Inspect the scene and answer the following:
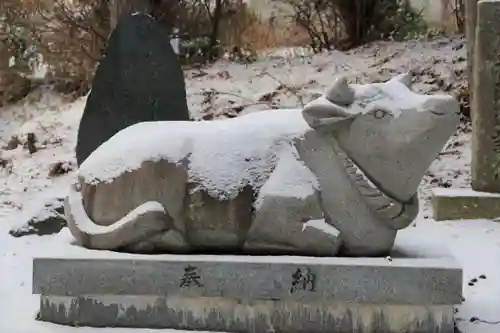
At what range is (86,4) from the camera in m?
9.74

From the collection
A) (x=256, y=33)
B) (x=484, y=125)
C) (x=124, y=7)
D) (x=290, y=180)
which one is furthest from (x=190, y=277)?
(x=256, y=33)

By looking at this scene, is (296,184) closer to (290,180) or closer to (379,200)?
(290,180)

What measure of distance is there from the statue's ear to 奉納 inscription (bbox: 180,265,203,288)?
70 centimetres

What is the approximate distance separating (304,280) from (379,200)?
42 centimetres

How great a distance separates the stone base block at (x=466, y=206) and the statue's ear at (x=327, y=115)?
242cm

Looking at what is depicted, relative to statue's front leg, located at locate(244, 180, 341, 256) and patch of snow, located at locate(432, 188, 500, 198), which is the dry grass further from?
statue's front leg, located at locate(244, 180, 341, 256)

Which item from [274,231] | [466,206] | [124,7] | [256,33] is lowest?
[466,206]

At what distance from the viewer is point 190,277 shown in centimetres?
287

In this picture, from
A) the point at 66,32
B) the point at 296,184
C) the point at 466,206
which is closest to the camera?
the point at 296,184

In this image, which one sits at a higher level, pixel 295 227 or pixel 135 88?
pixel 135 88

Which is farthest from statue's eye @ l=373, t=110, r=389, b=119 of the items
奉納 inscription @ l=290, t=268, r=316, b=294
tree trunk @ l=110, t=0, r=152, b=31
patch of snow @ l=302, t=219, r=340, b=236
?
tree trunk @ l=110, t=0, r=152, b=31

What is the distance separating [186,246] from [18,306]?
2.46ft

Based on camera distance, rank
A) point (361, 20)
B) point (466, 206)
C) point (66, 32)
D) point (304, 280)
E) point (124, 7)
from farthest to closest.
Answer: point (66, 32), point (361, 20), point (124, 7), point (466, 206), point (304, 280)

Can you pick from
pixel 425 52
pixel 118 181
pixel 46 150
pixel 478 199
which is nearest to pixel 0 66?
pixel 46 150
